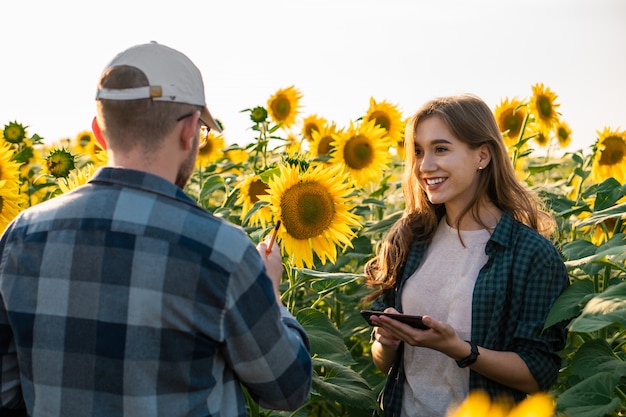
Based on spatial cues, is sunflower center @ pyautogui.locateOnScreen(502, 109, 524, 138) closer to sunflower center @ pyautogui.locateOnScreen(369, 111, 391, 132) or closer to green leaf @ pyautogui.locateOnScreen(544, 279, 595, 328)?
sunflower center @ pyautogui.locateOnScreen(369, 111, 391, 132)

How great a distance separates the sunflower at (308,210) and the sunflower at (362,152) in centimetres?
143

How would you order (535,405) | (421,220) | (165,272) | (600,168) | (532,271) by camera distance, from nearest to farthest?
1. (535,405)
2. (165,272)
3. (532,271)
4. (421,220)
5. (600,168)

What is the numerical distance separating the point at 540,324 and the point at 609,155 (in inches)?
81.0

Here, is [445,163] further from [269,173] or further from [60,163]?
[60,163]

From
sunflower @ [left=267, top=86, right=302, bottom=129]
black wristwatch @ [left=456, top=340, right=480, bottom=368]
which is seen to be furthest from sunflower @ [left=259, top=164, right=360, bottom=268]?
sunflower @ [left=267, top=86, right=302, bottom=129]

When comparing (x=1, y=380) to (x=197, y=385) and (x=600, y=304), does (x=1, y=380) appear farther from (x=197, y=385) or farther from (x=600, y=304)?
(x=600, y=304)

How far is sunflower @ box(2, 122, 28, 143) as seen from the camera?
4.00 m

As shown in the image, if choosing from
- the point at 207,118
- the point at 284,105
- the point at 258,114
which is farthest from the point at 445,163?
the point at 284,105

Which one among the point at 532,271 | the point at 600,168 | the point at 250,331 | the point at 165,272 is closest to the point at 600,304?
the point at 532,271

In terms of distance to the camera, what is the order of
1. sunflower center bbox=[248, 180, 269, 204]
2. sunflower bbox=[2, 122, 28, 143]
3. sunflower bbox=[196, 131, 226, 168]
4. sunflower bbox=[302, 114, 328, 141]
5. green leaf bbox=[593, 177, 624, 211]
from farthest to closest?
sunflower bbox=[196, 131, 226, 168] < sunflower bbox=[302, 114, 328, 141] < sunflower bbox=[2, 122, 28, 143] < sunflower center bbox=[248, 180, 269, 204] < green leaf bbox=[593, 177, 624, 211]

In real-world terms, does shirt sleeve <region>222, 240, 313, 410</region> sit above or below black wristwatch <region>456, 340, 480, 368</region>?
above

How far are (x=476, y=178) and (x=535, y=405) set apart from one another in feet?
6.26

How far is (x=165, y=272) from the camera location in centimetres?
132

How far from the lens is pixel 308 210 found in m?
2.52
